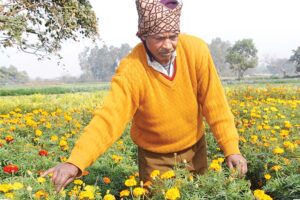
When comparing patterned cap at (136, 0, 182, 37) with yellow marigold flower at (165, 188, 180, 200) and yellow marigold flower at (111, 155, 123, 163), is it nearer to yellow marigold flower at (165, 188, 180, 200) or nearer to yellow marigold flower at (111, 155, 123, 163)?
yellow marigold flower at (165, 188, 180, 200)

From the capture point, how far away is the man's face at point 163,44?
240cm

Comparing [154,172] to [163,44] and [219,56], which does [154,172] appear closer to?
[163,44]

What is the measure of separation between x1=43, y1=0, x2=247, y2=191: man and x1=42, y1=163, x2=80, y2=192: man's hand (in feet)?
0.62

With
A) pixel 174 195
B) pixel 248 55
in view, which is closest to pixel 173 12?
pixel 174 195

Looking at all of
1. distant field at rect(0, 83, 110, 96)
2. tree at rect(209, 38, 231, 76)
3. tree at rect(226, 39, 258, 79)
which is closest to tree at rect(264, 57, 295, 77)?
tree at rect(209, 38, 231, 76)

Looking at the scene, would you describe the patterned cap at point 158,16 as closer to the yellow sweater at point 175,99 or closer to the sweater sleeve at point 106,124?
the yellow sweater at point 175,99

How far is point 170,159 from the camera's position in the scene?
Answer: 2.93 meters

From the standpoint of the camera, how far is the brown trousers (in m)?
2.93

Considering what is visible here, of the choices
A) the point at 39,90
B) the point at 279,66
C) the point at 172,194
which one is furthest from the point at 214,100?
the point at 279,66

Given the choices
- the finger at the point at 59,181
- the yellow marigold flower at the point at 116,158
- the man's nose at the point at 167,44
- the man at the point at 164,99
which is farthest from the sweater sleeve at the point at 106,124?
the yellow marigold flower at the point at 116,158

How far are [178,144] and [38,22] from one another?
9.22 meters

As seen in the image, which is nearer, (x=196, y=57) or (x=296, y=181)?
(x=196, y=57)

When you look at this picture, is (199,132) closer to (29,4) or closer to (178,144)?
(178,144)

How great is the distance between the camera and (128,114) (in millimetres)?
2518
